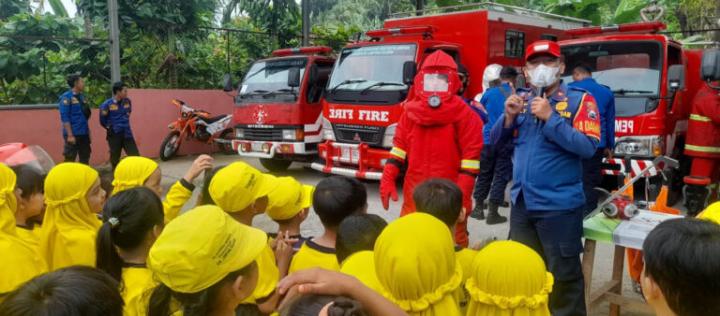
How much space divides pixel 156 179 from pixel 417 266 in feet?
7.17

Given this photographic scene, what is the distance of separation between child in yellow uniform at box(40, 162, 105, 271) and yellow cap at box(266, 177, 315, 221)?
832mm

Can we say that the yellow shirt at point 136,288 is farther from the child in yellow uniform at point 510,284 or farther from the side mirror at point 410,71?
the side mirror at point 410,71

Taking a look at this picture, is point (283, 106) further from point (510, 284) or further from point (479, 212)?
point (510, 284)

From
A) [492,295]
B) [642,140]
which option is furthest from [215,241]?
[642,140]

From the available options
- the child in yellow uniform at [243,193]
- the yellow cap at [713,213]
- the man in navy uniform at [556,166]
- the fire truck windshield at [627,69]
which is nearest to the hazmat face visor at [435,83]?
the man in navy uniform at [556,166]

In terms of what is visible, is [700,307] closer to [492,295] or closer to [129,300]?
[492,295]

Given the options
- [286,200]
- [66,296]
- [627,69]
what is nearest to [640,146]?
[627,69]

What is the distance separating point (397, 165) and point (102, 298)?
9.24ft

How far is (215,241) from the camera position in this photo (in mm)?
1547

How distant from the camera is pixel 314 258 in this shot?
8.00 feet

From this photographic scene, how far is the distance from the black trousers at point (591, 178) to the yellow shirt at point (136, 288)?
154 inches

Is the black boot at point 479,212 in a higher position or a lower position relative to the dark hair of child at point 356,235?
lower

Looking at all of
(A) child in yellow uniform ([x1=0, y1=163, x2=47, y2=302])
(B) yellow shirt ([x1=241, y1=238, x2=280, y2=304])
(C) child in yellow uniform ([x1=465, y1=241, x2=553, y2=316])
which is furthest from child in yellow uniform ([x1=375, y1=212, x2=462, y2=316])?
(A) child in yellow uniform ([x1=0, y1=163, x2=47, y2=302])

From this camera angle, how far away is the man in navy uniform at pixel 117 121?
8.38 metres
